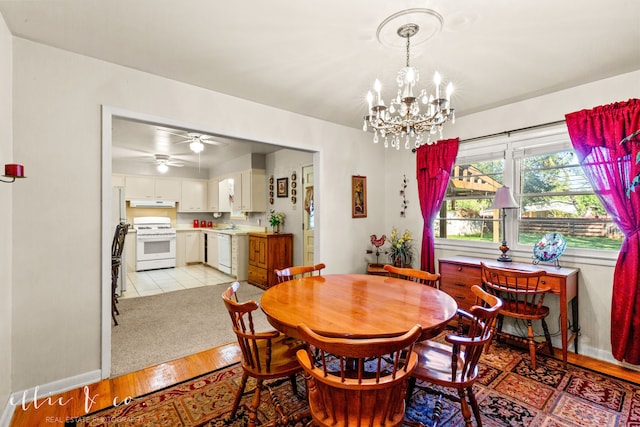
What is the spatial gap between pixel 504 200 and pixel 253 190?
421 cm

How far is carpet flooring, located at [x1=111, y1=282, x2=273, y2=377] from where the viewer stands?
2723 millimetres

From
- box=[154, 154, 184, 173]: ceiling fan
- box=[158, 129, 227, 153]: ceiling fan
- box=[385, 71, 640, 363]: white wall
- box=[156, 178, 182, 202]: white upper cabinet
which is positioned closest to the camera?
box=[385, 71, 640, 363]: white wall

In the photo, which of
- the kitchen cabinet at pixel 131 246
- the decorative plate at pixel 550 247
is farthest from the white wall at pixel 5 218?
the kitchen cabinet at pixel 131 246

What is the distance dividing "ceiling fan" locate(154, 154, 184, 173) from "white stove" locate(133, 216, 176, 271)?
1231 millimetres

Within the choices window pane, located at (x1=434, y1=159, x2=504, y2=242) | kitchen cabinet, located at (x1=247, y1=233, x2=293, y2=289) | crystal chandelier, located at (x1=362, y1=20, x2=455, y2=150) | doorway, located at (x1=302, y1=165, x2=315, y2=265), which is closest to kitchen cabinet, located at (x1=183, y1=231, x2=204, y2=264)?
kitchen cabinet, located at (x1=247, y1=233, x2=293, y2=289)

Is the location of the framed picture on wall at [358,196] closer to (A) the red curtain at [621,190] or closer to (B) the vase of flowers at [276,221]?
(B) the vase of flowers at [276,221]

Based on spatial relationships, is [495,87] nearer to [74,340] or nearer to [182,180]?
[74,340]

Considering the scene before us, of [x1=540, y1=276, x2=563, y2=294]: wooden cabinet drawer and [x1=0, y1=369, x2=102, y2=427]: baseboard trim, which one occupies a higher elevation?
[x1=540, y1=276, x2=563, y2=294]: wooden cabinet drawer

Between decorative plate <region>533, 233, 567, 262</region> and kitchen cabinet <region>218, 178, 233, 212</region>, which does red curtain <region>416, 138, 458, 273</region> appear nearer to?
decorative plate <region>533, 233, 567, 262</region>

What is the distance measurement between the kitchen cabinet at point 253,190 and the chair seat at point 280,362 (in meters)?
4.04

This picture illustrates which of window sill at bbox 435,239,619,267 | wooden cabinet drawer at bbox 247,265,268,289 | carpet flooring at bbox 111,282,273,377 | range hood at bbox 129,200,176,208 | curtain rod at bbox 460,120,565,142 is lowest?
carpet flooring at bbox 111,282,273,377

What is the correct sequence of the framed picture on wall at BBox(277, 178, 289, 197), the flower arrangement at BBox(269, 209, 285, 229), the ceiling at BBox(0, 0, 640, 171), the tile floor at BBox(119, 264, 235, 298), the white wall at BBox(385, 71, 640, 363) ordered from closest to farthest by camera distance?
the ceiling at BBox(0, 0, 640, 171), the white wall at BBox(385, 71, 640, 363), the tile floor at BBox(119, 264, 235, 298), the flower arrangement at BBox(269, 209, 285, 229), the framed picture on wall at BBox(277, 178, 289, 197)

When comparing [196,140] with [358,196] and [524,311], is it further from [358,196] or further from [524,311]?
[524,311]

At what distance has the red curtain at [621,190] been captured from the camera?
2.36m
